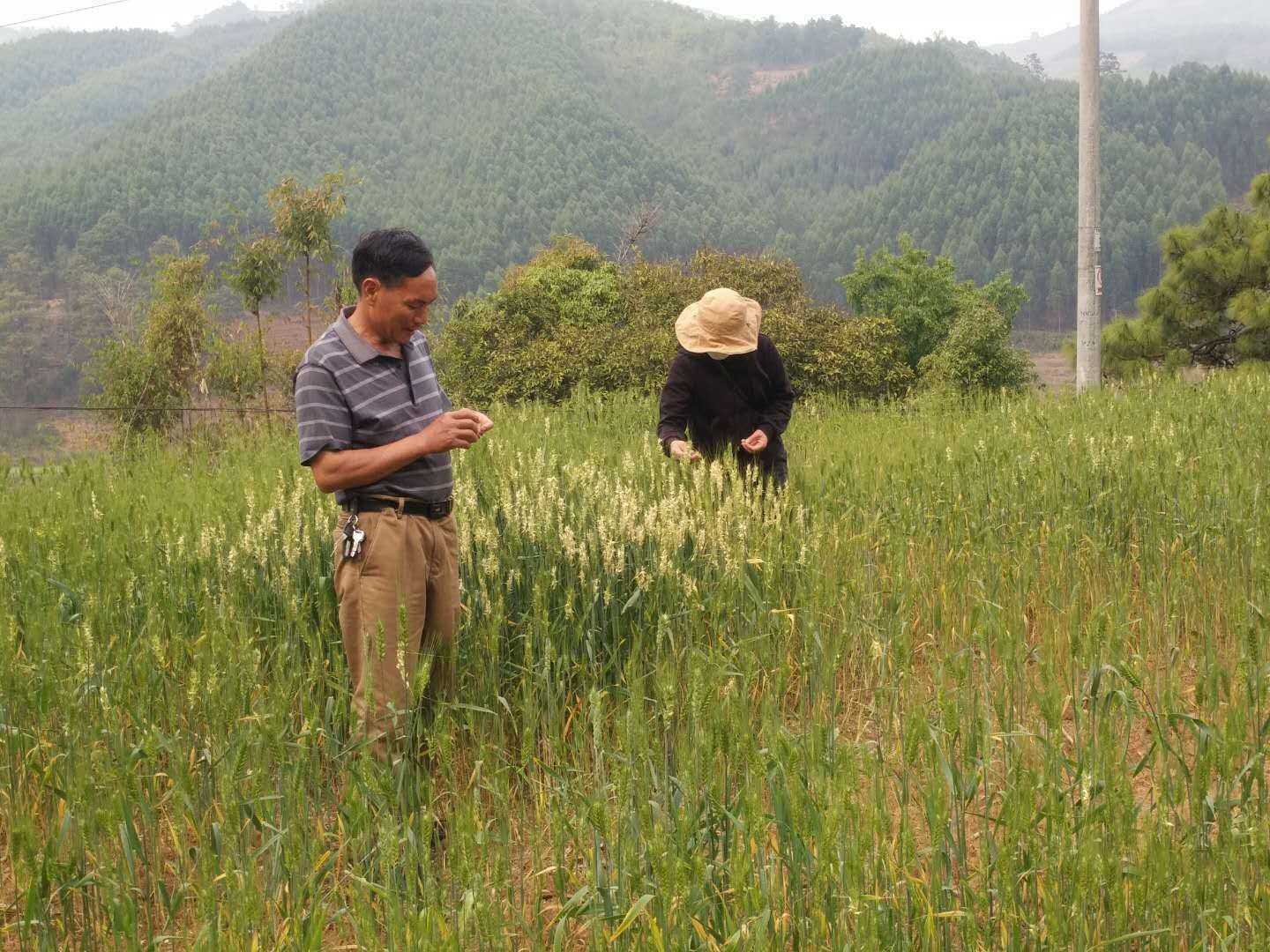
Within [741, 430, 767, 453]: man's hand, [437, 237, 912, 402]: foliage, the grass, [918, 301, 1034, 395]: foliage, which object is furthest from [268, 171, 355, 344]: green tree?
[741, 430, 767, 453]: man's hand

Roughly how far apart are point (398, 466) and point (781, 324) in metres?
15.1

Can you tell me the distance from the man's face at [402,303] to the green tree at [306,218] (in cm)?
1920

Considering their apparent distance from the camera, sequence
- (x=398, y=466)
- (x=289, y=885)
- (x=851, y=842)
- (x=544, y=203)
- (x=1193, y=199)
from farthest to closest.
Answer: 1. (x=544, y=203)
2. (x=1193, y=199)
3. (x=398, y=466)
4. (x=289, y=885)
5. (x=851, y=842)

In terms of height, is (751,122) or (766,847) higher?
(751,122)

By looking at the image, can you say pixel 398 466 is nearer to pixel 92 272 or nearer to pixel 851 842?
pixel 851 842

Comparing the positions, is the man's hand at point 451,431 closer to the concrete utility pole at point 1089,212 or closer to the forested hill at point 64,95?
the concrete utility pole at point 1089,212

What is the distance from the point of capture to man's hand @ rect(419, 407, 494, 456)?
3254mm

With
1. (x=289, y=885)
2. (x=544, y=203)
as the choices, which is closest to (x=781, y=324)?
(x=289, y=885)

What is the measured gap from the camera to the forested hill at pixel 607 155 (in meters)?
88.4

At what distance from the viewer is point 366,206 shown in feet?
348

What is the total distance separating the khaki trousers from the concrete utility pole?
10.0m

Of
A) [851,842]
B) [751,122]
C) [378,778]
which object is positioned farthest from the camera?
[751,122]

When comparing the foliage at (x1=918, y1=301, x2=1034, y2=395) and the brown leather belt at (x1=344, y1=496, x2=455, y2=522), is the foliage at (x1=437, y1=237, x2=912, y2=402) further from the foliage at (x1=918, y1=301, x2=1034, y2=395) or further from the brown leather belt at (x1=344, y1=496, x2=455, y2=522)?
the brown leather belt at (x1=344, y1=496, x2=455, y2=522)

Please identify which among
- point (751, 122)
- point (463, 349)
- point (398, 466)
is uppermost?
point (751, 122)
